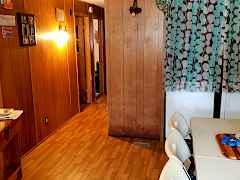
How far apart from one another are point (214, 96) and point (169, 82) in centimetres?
64

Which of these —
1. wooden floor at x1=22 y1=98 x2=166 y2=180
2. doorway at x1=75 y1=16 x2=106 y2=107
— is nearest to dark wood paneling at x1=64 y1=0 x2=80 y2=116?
doorway at x1=75 y1=16 x2=106 y2=107

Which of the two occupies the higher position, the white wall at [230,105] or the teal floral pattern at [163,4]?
the teal floral pattern at [163,4]

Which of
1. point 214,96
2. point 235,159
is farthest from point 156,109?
point 235,159

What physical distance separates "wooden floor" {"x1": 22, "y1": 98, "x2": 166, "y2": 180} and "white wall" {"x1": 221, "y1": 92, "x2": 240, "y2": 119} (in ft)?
3.40

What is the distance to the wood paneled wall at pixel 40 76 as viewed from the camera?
3.10 metres

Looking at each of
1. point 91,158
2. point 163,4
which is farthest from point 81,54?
point 91,158

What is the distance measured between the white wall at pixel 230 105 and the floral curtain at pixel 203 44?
0.39ft

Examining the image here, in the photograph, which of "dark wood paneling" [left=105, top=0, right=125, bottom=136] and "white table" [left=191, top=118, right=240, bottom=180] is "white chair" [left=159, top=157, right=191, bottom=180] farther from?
"dark wood paneling" [left=105, top=0, right=125, bottom=136]

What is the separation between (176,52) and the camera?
3441 millimetres

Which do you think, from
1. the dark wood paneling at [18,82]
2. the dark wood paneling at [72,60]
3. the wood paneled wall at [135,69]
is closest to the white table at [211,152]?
the wood paneled wall at [135,69]

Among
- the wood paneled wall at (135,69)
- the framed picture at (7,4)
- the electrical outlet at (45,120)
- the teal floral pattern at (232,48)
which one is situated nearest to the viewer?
the framed picture at (7,4)

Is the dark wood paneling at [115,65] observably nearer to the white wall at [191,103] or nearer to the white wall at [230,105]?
the white wall at [191,103]

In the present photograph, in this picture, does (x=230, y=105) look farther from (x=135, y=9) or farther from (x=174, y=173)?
(x=174, y=173)

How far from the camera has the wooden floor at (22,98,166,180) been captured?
2990mm
